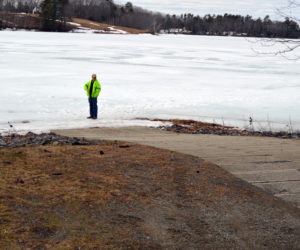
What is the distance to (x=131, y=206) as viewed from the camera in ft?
17.4

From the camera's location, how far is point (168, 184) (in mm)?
6137

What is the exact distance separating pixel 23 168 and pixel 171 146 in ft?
13.4

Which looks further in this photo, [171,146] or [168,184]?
[171,146]

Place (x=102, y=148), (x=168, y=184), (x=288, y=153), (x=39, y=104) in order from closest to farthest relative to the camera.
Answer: (x=168, y=184)
(x=102, y=148)
(x=288, y=153)
(x=39, y=104)

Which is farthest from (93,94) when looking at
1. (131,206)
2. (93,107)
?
(131,206)

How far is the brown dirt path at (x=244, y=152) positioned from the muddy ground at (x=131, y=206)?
465 mm

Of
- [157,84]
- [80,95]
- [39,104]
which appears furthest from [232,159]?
[157,84]

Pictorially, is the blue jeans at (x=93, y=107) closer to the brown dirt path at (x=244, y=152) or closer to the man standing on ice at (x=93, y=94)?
the man standing on ice at (x=93, y=94)

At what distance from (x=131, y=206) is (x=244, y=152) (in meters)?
4.42

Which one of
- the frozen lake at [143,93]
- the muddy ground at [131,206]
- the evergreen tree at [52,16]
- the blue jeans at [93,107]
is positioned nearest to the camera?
the muddy ground at [131,206]

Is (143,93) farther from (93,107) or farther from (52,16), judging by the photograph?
(52,16)

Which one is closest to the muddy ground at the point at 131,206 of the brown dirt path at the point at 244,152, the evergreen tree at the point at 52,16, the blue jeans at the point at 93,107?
the brown dirt path at the point at 244,152

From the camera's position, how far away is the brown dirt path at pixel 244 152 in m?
6.82

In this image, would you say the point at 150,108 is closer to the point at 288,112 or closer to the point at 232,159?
the point at 288,112
